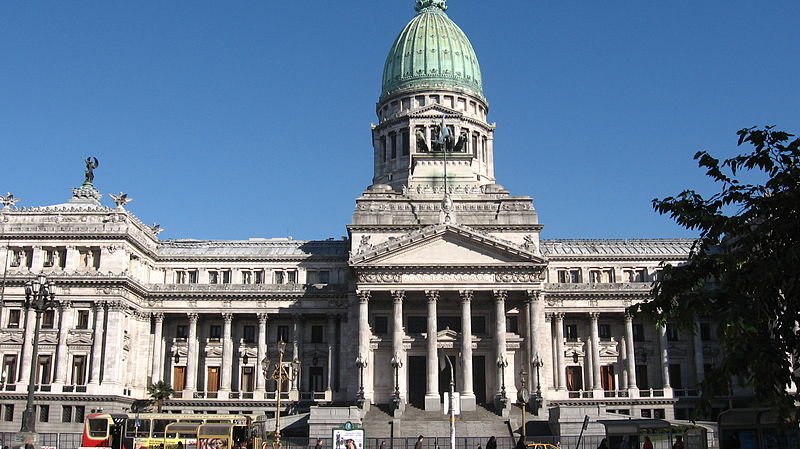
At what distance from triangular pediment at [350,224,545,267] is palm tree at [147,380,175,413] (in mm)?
23084

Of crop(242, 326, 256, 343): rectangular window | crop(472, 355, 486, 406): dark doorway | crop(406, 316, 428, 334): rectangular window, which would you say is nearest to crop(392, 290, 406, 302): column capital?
crop(406, 316, 428, 334): rectangular window

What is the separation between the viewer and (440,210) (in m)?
87.4

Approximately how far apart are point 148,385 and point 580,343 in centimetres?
4596

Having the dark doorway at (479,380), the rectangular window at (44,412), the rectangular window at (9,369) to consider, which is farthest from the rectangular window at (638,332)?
the rectangular window at (9,369)

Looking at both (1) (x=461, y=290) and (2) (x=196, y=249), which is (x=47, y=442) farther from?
(1) (x=461, y=290)

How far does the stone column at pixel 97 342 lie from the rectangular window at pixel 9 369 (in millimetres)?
8348

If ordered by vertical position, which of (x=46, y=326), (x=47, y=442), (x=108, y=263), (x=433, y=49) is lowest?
(x=47, y=442)

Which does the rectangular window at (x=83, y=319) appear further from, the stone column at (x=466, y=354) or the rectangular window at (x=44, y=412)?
the stone column at (x=466, y=354)

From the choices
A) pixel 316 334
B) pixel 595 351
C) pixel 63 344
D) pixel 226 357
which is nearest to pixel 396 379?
pixel 316 334

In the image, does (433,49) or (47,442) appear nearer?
(47,442)

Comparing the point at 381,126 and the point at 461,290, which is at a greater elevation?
the point at 381,126

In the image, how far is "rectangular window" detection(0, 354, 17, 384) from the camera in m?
80.8

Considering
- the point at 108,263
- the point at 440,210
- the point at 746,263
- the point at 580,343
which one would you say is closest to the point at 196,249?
the point at 108,263

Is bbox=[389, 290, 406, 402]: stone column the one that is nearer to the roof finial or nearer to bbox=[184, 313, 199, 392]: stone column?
bbox=[184, 313, 199, 392]: stone column
